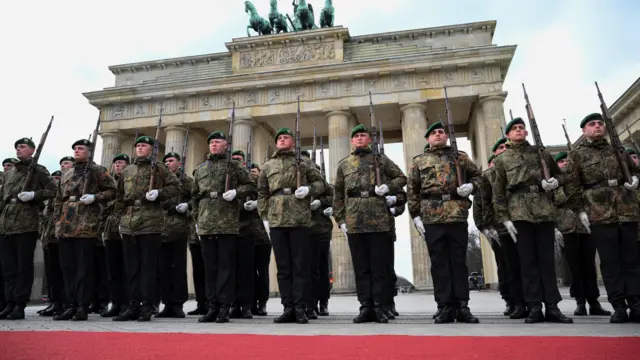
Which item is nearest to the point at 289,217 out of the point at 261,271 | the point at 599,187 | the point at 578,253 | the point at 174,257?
the point at 261,271

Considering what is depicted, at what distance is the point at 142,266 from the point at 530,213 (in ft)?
16.4

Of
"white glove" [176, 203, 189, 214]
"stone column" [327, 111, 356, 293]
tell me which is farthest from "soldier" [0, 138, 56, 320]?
"stone column" [327, 111, 356, 293]

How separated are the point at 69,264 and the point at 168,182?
5.99ft

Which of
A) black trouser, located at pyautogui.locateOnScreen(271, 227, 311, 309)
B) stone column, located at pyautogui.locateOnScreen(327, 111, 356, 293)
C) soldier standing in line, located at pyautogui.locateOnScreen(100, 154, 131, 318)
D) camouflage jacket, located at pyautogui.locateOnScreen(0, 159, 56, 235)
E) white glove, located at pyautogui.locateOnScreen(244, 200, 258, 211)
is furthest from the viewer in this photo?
stone column, located at pyautogui.locateOnScreen(327, 111, 356, 293)

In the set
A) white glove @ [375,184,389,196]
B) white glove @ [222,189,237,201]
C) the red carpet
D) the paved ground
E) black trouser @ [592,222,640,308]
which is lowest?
the red carpet

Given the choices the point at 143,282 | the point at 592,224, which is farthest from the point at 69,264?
the point at 592,224

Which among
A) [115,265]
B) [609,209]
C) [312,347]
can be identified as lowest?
[312,347]

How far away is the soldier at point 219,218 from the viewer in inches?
236

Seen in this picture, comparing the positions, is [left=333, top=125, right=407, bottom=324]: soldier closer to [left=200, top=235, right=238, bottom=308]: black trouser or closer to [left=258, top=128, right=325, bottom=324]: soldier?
[left=258, top=128, right=325, bottom=324]: soldier

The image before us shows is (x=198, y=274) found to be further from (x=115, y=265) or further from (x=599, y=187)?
(x=599, y=187)

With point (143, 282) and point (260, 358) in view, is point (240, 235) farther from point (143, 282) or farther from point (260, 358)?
point (260, 358)

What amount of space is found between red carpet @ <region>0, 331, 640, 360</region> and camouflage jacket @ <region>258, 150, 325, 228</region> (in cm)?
229

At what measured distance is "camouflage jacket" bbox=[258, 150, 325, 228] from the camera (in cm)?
597

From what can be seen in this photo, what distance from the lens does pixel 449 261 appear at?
562 cm
